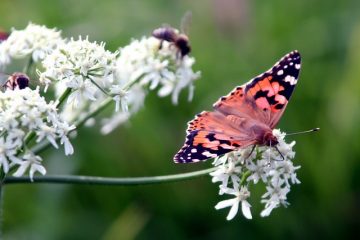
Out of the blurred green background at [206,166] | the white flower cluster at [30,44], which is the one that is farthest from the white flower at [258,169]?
the blurred green background at [206,166]

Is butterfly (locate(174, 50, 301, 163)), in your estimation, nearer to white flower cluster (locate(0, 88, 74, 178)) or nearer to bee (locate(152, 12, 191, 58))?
white flower cluster (locate(0, 88, 74, 178))

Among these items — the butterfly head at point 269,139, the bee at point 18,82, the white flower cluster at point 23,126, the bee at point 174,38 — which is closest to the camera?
the white flower cluster at point 23,126

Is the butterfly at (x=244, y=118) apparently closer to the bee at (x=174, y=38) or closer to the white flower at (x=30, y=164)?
the white flower at (x=30, y=164)

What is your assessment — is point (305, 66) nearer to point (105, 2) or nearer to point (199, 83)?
point (199, 83)

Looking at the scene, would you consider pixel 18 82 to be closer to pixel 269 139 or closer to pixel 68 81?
pixel 68 81

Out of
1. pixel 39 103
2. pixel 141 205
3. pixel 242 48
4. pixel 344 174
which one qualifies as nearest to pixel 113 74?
pixel 39 103

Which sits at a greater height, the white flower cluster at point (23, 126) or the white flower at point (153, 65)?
the white flower at point (153, 65)
